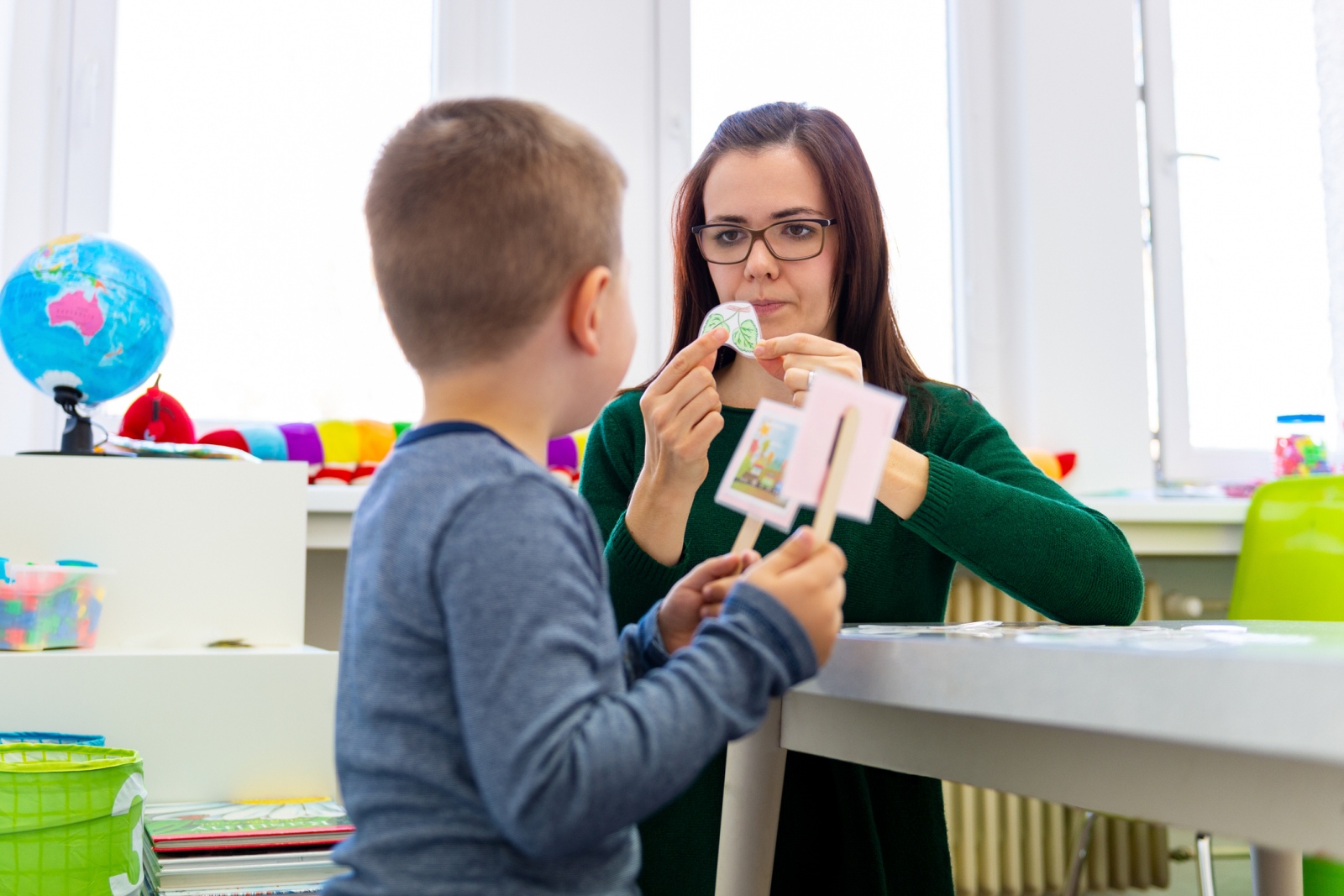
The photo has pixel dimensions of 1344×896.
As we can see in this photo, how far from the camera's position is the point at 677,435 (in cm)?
106

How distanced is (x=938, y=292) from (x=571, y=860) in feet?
7.98

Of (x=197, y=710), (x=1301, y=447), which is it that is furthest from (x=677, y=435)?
(x=1301, y=447)

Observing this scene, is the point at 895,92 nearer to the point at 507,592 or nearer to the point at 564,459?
the point at 564,459

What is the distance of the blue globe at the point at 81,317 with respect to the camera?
1.62 m

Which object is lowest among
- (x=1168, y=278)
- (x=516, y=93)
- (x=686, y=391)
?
(x=686, y=391)

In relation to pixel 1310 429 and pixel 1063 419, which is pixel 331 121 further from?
pixel 1310 429

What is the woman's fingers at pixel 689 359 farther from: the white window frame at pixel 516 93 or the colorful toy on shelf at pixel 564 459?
the white window frame at pixel 516 93

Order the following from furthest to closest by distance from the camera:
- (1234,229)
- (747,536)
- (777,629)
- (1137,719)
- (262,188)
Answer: (1234,229) → (262,188) → (747,536) → (777,629) → (1137,719)

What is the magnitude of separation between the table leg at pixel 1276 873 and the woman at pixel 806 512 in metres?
0.24

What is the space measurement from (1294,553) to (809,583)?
5.43ft

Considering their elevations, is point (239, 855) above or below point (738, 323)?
below

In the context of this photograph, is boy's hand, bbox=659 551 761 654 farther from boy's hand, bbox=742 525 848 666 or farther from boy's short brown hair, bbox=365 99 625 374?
boy's short brown hair, bbox=365 99 625 374

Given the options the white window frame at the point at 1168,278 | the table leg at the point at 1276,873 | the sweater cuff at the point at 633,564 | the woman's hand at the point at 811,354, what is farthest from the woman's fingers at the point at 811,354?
the white window frame at the point at 1168,278

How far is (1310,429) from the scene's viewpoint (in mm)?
2613
